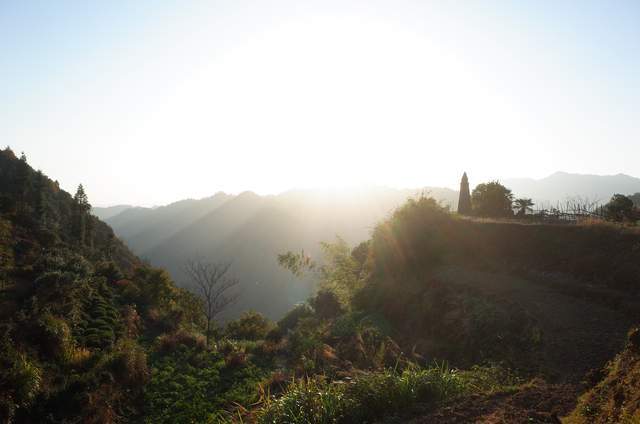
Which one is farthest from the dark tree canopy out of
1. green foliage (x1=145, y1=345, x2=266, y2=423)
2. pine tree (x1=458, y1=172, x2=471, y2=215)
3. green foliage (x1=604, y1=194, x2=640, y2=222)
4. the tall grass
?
the tall grass

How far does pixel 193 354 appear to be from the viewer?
16781 millimetres

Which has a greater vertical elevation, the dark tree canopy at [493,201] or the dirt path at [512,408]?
the dark tree canopy at [493,201]

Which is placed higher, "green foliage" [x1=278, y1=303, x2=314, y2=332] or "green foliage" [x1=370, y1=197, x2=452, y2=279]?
"green foliage" [x1=370, y1=197, x2=452, y2=279]

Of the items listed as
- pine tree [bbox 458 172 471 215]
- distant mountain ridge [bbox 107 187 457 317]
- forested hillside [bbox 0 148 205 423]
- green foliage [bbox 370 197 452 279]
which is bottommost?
distant mountain ridge [bbox 107 187 457 317]

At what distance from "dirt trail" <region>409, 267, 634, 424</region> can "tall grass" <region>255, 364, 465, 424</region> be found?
21.4 inches

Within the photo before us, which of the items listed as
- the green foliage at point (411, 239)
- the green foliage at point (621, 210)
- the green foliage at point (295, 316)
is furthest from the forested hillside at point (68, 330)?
the green foliage at point (621, 210)

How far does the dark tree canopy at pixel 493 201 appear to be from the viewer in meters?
30.0

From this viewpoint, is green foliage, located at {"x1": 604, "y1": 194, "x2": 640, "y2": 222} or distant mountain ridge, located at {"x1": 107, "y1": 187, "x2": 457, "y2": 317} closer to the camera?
green foliage, located at {"x1": 604, "y1": 194, "x2": 640, "y2": 222}

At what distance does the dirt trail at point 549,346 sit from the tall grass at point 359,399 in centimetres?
54

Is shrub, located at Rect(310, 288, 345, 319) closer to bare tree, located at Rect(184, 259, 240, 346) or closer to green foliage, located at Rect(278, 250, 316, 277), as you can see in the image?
green foliage, located at Rect(278, 250, 316, 277)

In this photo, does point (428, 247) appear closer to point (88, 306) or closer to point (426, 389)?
point (426, 389)

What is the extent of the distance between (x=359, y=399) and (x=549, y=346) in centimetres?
623

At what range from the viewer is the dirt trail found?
6.02m

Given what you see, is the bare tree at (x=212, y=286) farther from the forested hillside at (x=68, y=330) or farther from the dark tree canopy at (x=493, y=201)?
the dark tree canopy at (x=493, y=201)
